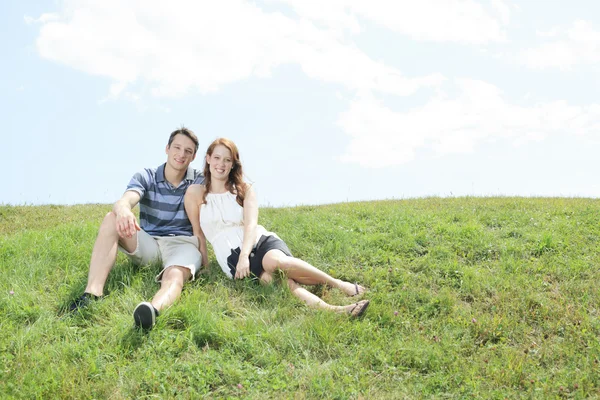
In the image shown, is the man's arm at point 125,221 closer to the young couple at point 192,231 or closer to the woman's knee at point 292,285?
the young couple at point 192,231

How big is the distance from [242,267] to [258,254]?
402 mm

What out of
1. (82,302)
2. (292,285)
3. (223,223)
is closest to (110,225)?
(82,302)

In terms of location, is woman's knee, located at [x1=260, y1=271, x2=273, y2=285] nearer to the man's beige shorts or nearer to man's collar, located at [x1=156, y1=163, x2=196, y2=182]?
the man's beige shorts

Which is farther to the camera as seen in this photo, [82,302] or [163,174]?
[163,174]

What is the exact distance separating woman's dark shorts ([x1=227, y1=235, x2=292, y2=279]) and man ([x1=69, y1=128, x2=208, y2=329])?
0.49 metres

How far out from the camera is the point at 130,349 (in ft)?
16.7

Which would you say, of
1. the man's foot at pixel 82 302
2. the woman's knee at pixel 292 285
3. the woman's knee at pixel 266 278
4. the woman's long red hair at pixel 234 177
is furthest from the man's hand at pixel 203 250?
the man's foot at pixel 82 302

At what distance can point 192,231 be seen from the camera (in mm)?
6852

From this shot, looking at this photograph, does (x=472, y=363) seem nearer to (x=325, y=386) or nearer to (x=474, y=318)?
(x=474, y=318)

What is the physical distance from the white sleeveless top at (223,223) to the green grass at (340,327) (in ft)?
1.50

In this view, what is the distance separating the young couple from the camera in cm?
605

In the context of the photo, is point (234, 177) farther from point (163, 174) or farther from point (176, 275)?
point (176, 275)

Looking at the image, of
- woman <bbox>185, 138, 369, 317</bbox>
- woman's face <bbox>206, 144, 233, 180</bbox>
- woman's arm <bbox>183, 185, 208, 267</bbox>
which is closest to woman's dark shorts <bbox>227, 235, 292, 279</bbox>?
woman <bbox>185, 138, 369, 317</bbox>

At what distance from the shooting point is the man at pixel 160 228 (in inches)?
239
